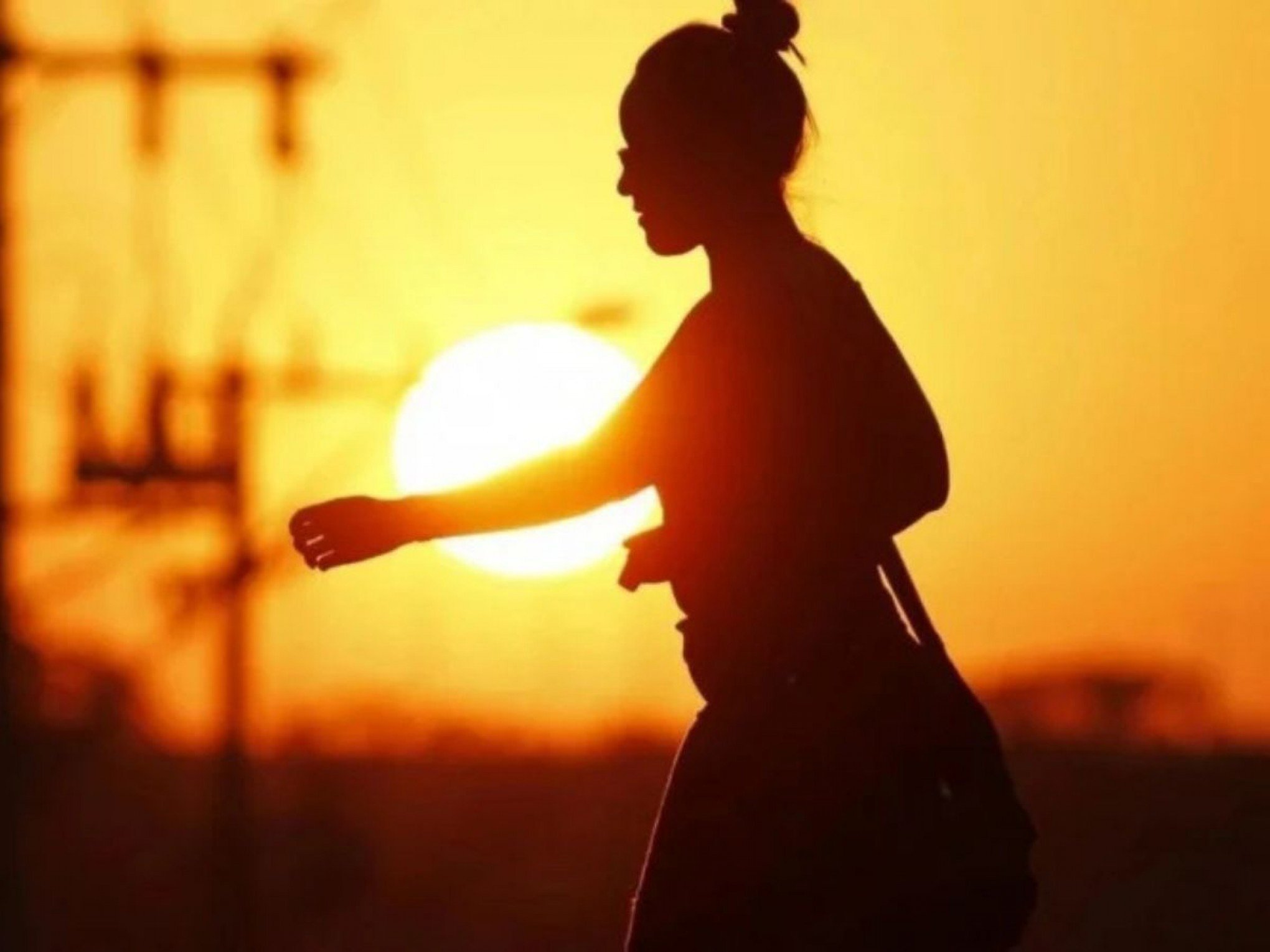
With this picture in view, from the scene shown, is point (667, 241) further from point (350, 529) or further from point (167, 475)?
point (167, 475)

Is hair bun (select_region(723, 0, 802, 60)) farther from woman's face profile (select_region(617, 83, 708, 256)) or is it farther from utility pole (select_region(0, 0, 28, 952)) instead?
utility pole (select_region(0, 0, 28, 952))

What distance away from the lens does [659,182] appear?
6.88m

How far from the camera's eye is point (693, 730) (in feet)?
22.4

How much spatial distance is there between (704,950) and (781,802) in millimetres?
245

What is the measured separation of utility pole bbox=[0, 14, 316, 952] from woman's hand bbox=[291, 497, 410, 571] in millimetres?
19235

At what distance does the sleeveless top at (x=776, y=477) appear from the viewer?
6.71 m

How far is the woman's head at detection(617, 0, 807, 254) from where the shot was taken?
683 cm

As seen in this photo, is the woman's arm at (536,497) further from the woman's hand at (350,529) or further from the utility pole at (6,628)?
the utility pole at (6,628)

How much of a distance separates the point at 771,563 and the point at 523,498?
366 millimetres

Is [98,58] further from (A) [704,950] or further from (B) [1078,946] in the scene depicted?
(A) [704,950]

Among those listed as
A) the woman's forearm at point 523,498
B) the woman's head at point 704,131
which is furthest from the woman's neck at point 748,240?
the woman's forearm at point 523,498

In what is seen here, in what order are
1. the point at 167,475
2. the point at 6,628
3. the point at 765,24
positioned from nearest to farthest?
1. the point at 765,24
2. the point at 6,628
3. the point at 167,475

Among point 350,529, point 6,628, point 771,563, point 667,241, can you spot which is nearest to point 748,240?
point 667,241

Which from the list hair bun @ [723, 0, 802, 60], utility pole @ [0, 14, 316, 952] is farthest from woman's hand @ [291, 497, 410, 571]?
utility pole @ [0, 14, 316, 952]
